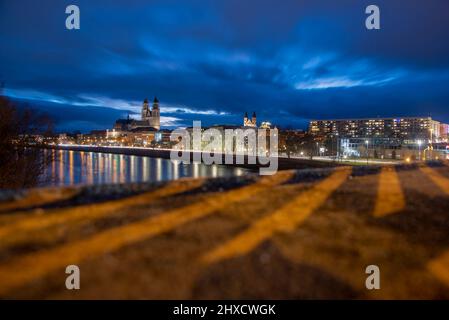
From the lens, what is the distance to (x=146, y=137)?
6122 inches

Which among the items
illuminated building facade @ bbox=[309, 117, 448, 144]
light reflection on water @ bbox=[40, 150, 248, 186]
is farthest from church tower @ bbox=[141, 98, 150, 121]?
light reflection on water @ bbox=[40, 150, 248, 186]

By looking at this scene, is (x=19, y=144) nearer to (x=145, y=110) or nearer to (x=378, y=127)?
(x=378, y=127)

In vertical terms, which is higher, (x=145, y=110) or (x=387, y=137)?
(x=145, y=110)

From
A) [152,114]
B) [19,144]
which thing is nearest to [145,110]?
[152,114]

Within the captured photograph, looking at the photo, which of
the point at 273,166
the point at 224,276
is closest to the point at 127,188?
the point at 224,276

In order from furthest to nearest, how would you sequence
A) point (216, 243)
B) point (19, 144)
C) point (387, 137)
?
point (387, 137) → point (19, 144) → point (216, 243)

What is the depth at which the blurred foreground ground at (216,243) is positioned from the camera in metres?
2.93

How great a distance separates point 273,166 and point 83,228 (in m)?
59.7

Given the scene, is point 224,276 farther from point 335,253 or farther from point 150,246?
point 335,253

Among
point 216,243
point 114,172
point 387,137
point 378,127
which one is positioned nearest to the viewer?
point 216,243

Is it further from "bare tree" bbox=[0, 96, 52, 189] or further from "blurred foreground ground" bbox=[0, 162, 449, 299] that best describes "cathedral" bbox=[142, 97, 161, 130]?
"blurred foreground ground" bbox=[0, 162, 449, 299]

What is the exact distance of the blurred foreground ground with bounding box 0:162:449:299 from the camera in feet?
9.60

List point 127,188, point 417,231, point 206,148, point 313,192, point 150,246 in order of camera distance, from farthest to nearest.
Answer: point 206,148
point 313,192
point 127,188
point 417,231
point 150,246

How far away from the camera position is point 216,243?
365 centimetres
